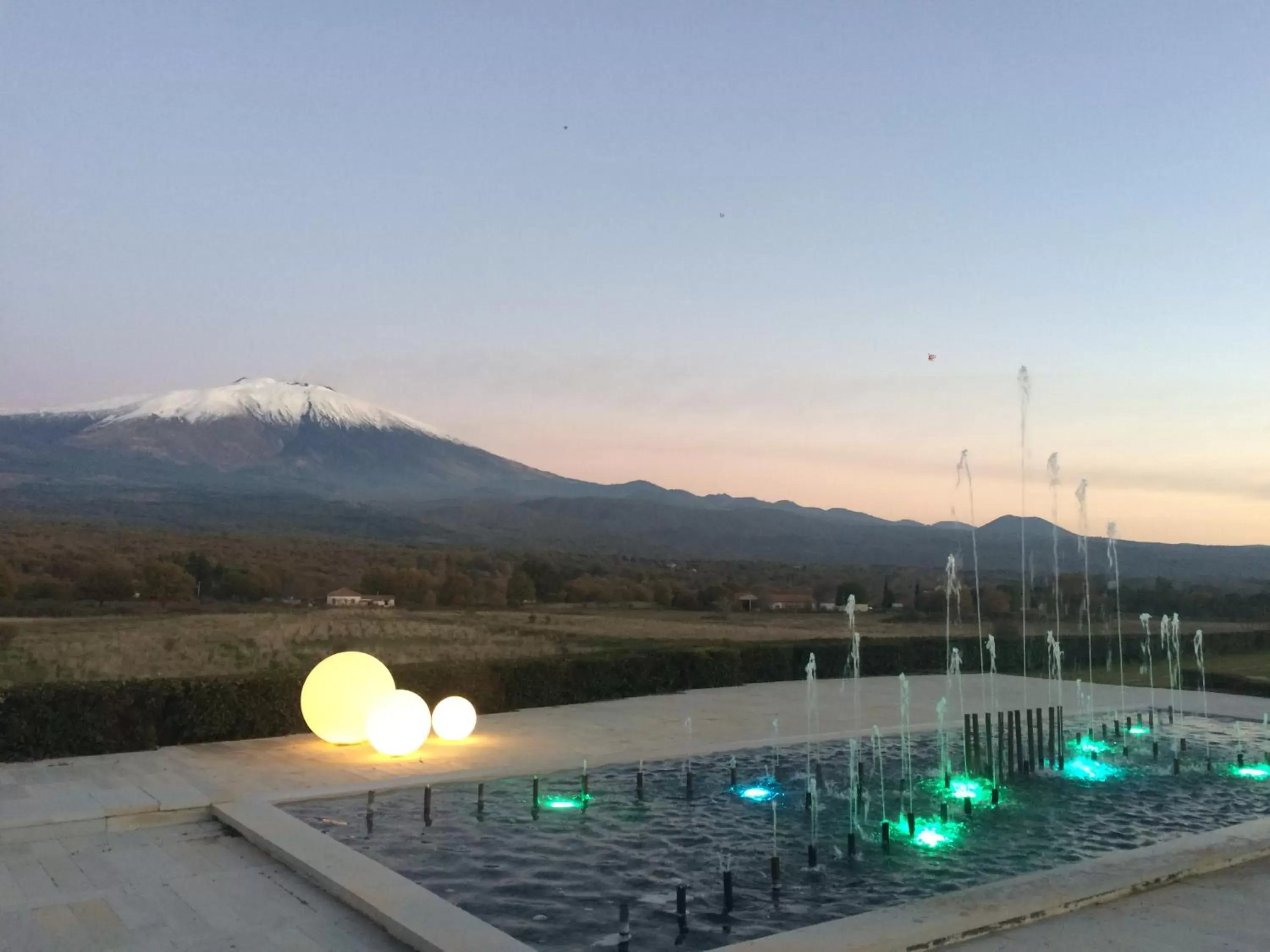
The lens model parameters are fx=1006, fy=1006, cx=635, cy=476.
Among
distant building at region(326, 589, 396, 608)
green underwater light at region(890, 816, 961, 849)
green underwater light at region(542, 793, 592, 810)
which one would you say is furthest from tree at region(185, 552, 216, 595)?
green underwater light at region(890, 816, 961, 849)

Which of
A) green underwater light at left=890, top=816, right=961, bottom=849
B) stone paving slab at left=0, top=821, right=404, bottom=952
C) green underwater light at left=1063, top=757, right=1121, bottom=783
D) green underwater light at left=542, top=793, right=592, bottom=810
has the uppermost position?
stone paving slab at left=0, top=821, right=404, bottom=952

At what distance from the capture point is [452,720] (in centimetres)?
1150

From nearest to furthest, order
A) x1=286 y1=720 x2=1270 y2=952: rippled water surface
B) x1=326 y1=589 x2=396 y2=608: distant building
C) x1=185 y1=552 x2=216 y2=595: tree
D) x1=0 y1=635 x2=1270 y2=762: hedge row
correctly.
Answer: x1=286 y1=720 x2=1270 y2=952: rippled water surface < x1=0 y1=635 x2=1270 y2=762: hedge row < x1=326 y1=589 x2=396 y2=608: distant building < x1=185 y1=552 x2=216 y2=595: tree

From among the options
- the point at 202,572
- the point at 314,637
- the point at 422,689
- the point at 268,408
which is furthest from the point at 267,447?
the point at 422,689

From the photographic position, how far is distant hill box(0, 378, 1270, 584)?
89125mm

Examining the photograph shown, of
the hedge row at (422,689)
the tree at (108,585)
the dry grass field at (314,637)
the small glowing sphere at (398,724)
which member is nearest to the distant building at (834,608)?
the dry grass field at (314,637)

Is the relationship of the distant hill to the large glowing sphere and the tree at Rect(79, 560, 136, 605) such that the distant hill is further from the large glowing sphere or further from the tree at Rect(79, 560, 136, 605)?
the large glowing sphere

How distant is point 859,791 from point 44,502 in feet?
310

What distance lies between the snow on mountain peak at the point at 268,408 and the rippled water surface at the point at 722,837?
156 metres

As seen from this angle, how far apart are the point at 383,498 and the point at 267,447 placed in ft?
91.0

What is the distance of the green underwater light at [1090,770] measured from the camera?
412 inches

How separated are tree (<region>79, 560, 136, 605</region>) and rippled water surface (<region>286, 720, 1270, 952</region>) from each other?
129 ft

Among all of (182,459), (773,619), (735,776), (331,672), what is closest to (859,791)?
(735,776)

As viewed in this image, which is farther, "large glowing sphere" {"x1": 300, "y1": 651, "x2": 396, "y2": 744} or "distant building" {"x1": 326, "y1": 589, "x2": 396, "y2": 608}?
"distant building" {"x1": 326, "y1": 589, "x2": 396, "y2": 608}
